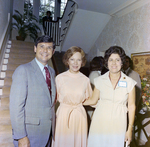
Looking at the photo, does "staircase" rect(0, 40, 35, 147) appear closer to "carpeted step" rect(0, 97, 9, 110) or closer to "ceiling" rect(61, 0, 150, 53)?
"carpeted step" rect(0, 97, 9, 110)

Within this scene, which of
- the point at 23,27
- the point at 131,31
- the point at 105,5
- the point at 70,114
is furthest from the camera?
the point at 23,27

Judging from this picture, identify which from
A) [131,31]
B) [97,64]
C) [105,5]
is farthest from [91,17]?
[97,64]

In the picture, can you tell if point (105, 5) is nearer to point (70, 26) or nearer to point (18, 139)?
point (70, 26)

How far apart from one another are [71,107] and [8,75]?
2314 millimetres

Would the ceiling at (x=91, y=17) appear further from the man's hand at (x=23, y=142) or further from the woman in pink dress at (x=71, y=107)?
the man's hand at (x=23, y=142)

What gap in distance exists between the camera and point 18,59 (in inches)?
151

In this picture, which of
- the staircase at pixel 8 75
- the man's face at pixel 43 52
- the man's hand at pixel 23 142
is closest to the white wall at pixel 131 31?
the man's face at pixel 43 52

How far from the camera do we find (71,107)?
1.53m

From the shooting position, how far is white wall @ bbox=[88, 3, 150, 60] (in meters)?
2.88

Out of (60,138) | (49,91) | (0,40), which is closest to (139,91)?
(60,138)

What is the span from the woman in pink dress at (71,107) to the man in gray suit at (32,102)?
23cm

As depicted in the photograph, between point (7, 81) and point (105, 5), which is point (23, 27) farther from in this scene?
point (105, 5)

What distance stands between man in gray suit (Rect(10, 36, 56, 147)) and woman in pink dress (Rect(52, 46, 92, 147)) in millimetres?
225

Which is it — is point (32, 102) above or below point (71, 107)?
above
